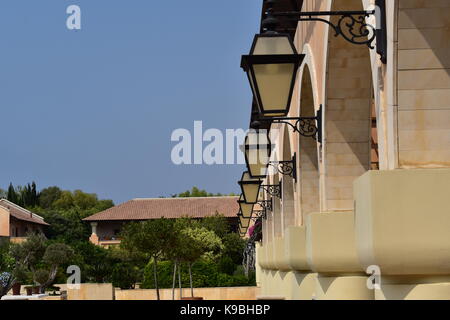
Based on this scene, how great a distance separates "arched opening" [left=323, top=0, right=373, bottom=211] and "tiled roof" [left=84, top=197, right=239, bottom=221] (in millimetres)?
69193

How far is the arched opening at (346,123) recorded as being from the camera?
7.96m

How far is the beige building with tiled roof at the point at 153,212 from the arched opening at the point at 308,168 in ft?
214

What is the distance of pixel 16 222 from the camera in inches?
3278

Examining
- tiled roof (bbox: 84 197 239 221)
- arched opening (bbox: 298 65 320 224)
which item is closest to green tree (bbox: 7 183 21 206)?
tiled roof (bbox: 84 197 239 221)

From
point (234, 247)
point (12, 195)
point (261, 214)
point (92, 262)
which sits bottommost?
point (92, 262)

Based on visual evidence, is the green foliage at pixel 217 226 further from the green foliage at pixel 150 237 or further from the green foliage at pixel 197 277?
the green foliage at pixel 150 237

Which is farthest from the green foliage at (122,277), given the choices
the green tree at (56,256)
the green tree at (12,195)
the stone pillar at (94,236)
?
the green tree at (12,195)

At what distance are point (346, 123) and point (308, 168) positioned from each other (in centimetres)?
373

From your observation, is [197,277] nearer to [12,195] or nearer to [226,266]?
[226,266]

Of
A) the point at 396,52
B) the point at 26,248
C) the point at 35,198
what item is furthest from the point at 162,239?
the point at 35,198

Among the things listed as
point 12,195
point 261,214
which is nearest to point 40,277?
point 261,214
